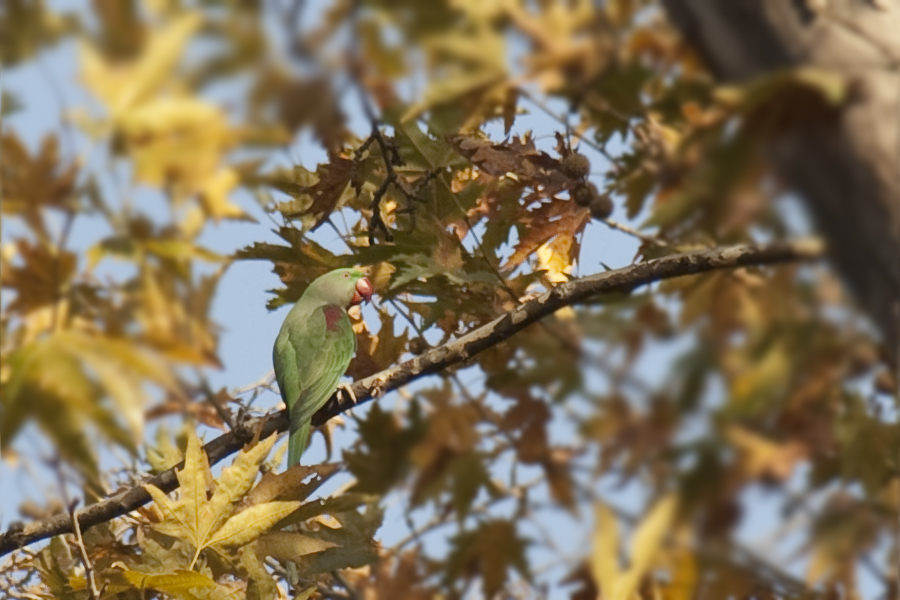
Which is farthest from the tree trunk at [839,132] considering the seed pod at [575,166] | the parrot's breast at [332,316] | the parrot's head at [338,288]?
the parrot's head at [338,288]

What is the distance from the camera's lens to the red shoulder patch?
3.33 metres

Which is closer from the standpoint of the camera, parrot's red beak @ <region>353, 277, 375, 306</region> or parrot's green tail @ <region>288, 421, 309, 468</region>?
parrot's green tail @ <region>288, 421, 309, 468</region>

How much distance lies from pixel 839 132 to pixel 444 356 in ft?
4.85

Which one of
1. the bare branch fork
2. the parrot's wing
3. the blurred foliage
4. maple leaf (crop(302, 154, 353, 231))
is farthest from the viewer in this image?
the parrot's wing

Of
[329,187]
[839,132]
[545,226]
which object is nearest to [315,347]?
[329,187]

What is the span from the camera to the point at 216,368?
990mm

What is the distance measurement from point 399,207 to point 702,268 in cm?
139

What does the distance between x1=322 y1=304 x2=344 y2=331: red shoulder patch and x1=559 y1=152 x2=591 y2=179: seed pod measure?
45.7 inches

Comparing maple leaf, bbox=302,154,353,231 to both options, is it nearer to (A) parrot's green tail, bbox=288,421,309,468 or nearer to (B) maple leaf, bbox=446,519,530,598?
(A) parrot's green tail, bbox=288,421,309,468

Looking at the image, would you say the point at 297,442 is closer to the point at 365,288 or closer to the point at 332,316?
the point at 332,316

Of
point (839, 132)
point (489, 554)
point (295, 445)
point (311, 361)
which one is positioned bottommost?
point (489, 554)

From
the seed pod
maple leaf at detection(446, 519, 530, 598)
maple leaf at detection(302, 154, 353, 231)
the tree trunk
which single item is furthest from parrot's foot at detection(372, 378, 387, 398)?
the tree trunk

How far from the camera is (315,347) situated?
3.25 meters

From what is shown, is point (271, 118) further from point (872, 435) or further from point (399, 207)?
point (399, 207)
